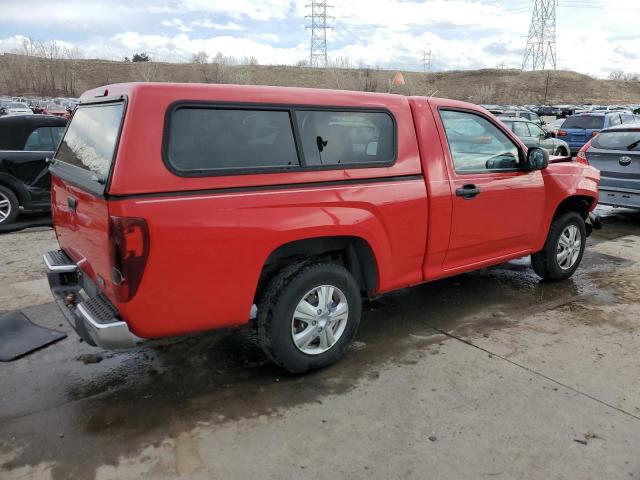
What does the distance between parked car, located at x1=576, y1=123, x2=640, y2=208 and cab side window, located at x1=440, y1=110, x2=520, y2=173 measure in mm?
4173

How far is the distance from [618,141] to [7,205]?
973cm

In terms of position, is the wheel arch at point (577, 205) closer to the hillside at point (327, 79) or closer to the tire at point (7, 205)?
the tire at point (7, 205)

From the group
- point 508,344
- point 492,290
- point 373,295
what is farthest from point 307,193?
point 492,290

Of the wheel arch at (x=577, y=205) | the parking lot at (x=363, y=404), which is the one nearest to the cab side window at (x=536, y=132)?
the wheel arch at (x=577, y=205)

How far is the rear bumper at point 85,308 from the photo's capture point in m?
2.80

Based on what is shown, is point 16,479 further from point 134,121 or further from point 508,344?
point 508,344

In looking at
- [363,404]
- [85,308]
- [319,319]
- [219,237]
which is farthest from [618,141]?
[85,308]

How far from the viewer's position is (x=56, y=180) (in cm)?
371

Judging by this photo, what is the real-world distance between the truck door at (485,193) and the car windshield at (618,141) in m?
4.65

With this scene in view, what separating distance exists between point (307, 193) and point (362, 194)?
0.45 m

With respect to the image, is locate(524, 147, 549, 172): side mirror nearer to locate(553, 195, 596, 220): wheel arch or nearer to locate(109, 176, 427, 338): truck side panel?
locate(553, 195, 596, 220): wheel arch

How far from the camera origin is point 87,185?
297 cm

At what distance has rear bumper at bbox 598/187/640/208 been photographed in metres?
8.11

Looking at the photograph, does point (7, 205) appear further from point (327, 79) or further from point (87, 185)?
point (327, 79)
